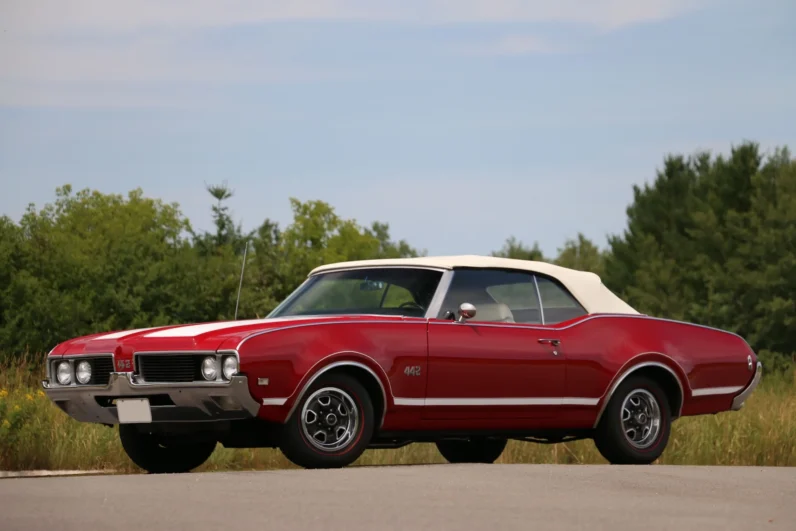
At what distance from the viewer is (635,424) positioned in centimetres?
1164

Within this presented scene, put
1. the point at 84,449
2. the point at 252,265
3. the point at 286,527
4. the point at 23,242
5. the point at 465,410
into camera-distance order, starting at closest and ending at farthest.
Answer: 1. the point at 286,527
2. the point at 465,410
3. the point at 84,449
4. the point at 23,242
5. the point at 252,265

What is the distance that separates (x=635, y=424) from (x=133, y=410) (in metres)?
4.26

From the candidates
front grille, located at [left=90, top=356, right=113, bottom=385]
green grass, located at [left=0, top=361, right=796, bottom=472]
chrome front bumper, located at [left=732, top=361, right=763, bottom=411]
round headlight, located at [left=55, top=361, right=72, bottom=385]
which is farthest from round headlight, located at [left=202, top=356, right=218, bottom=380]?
chrome front bumper, located at [left=732, top=361, right=763, bottom=411]

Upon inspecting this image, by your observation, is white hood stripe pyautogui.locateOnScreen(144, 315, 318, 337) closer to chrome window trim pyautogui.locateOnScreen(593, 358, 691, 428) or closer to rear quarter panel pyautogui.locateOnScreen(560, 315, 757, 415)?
rear quarter panel pyautogui.locateOnScreen(560, 315, 757, 415)

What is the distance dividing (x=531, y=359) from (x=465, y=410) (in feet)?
2.43

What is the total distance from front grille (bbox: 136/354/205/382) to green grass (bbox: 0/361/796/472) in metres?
2.27

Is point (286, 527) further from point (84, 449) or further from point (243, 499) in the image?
point (84, 449)

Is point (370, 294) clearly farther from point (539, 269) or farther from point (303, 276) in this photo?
point (303, 276)

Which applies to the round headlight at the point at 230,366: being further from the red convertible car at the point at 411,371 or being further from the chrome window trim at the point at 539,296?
the chrome window trim at the point at 539,296

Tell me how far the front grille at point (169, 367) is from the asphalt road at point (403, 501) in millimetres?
663

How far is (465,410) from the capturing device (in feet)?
34.1

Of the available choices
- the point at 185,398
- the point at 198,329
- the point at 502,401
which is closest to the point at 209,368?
the point at 185,398

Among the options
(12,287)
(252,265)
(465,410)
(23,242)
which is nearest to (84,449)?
(465,410)

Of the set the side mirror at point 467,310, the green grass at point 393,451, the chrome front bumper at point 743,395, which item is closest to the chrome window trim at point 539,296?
the side mirror at point 467,310
